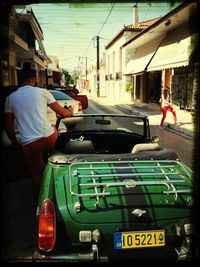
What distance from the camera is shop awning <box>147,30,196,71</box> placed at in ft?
43.3

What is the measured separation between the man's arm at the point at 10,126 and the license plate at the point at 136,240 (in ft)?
6.56

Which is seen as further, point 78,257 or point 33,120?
point 33,120

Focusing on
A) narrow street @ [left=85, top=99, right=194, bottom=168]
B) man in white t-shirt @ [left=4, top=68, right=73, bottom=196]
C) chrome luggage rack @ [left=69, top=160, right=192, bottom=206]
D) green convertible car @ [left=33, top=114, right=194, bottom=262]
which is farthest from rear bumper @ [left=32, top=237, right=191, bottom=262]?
narrow street @ [left=85, top=99, right=194, bottom=168]

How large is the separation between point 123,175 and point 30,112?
135 centimetres

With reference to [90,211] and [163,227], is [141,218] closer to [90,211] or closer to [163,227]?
[163,227]

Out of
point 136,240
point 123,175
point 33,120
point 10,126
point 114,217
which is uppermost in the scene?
point 33,120

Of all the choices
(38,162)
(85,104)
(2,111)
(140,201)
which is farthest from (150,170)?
(85,104)

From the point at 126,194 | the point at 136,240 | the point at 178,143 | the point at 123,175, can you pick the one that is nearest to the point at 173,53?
the point at 178,143

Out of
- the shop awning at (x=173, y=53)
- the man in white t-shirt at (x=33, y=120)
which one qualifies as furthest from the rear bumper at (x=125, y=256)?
the shop awning at (x=173, y=53)

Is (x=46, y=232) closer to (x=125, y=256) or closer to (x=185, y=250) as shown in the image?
(x=125, y=256)

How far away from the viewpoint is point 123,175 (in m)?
2.73

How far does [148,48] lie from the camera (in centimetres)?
2238

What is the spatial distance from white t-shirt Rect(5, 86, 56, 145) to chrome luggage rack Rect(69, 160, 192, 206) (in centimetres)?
71

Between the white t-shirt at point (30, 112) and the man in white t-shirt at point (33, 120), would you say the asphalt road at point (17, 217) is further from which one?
the white t-shirt at point (30, 112)
